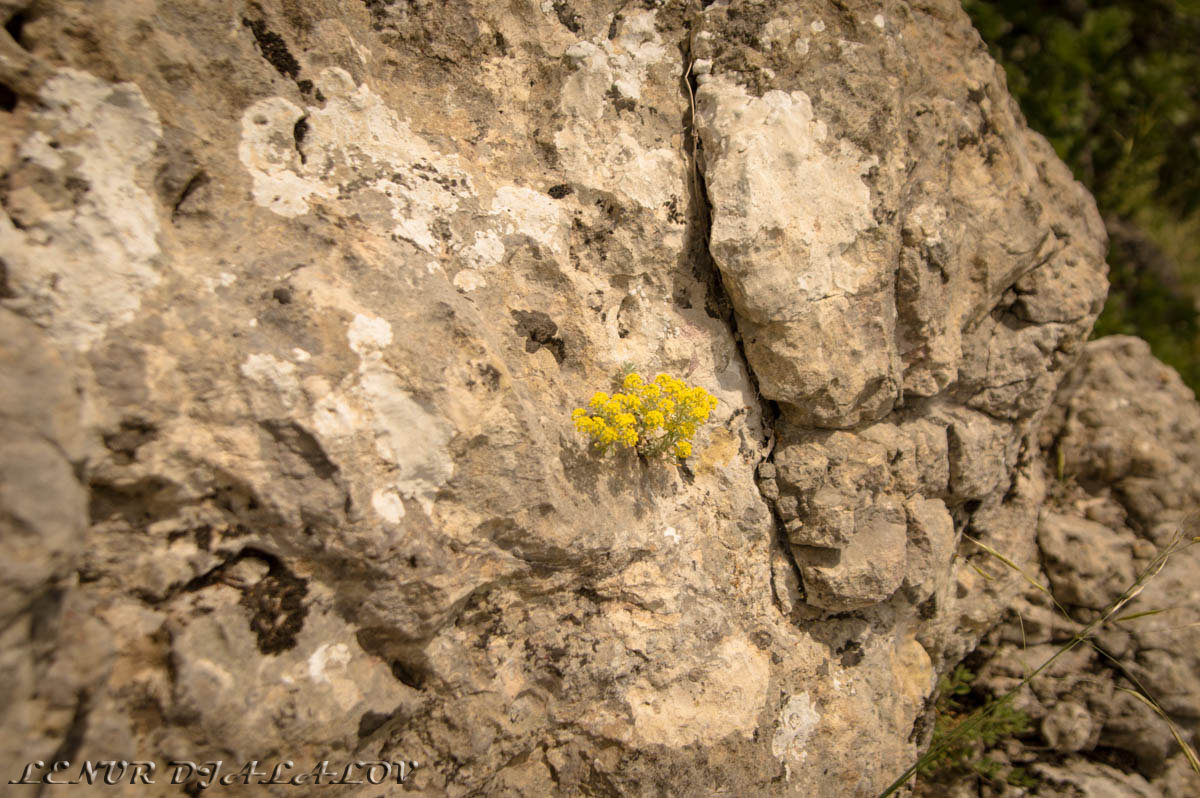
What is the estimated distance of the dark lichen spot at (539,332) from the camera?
263 cm

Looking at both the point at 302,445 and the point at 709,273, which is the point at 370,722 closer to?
the point at 302,445

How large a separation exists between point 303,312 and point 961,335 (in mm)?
3088

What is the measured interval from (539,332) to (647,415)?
55 cm

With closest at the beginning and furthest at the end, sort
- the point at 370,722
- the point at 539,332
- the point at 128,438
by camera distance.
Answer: the point at 128,438 < the point at 370,722 < the point at 539,332

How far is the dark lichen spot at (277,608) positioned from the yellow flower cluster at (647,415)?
1.10 metres

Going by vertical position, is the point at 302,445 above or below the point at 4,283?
below

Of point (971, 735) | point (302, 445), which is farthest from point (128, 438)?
point (971, 735)

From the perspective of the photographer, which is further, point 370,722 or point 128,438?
point 370,722

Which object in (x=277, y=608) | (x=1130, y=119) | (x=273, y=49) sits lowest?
(x=277, y=608)

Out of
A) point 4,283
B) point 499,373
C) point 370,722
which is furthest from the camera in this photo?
point 499,373

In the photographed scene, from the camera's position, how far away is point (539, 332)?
265cm

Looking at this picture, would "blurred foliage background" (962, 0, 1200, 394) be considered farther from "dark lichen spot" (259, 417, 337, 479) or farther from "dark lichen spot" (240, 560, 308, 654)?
"dark lichen spot" (240, 560, 308, 654)

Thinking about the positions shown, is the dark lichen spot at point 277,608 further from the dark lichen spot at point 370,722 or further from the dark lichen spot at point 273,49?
the dark lichen spot at point 273,49

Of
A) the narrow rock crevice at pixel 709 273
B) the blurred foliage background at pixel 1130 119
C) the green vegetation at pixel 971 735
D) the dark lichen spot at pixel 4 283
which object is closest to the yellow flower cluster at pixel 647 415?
the narrow rock crevice at pixel 709 273
